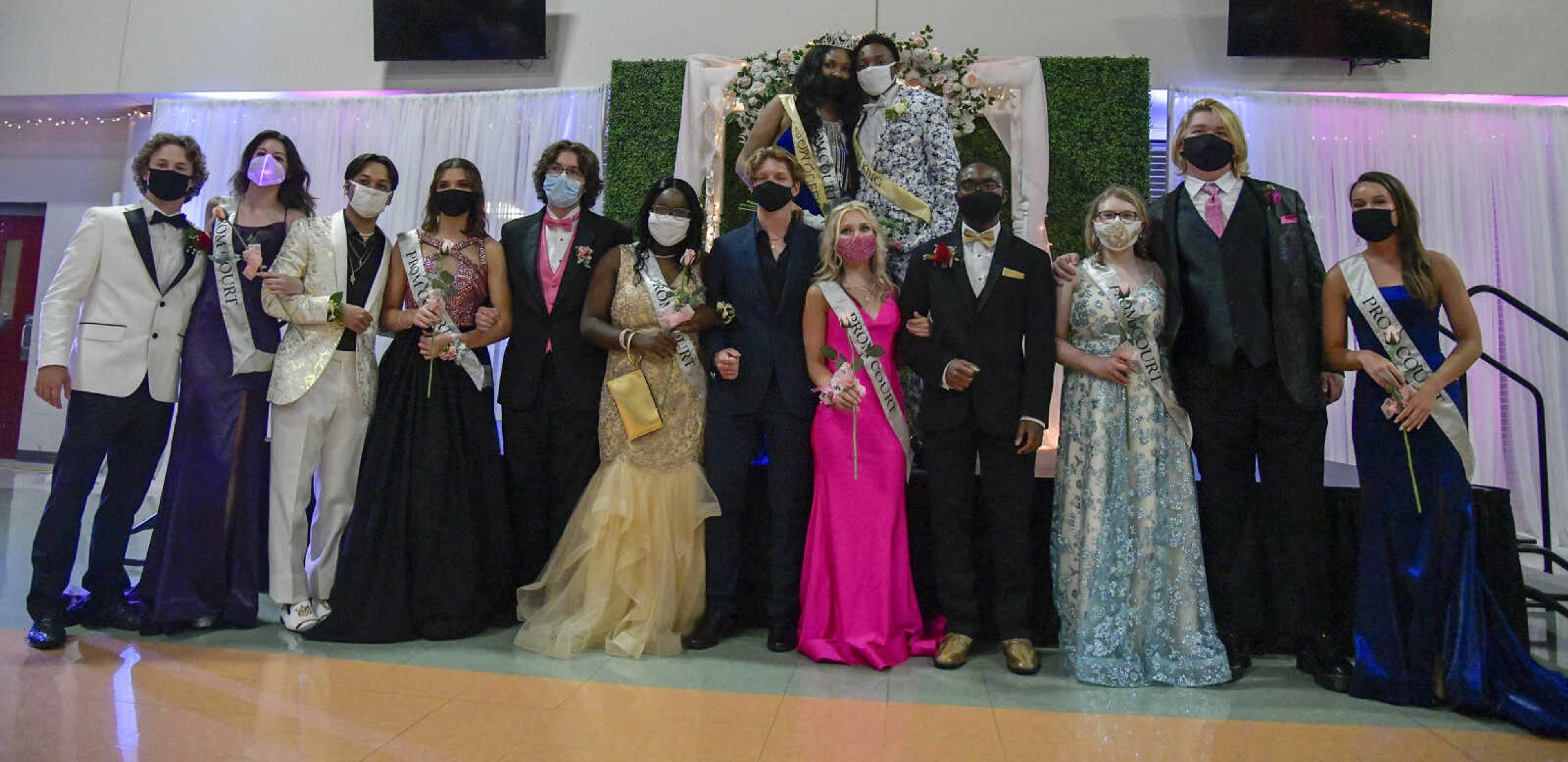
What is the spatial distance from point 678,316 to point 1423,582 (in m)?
2.55

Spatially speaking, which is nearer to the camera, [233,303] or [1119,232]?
[1119,232]

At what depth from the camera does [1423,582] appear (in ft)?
9.77

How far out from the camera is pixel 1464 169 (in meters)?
6.73

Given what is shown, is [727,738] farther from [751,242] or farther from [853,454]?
[751,242]

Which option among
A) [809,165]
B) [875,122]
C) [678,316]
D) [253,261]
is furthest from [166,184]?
[875,122]

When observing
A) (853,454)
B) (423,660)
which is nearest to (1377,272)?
(853,454)

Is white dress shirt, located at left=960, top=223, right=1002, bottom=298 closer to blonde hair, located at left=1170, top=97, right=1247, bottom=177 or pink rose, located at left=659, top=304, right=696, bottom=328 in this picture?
blonde hair, located at left=1170, top=97, right=1247, bottom=177

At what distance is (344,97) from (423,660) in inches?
237

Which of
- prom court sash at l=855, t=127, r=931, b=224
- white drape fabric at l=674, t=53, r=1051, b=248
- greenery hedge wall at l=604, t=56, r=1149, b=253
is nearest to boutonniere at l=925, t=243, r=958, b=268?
prom court sash at l=855, t=127, r=931, b=224

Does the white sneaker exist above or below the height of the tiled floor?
above

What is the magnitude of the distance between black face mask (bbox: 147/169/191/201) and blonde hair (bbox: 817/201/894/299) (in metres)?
2.36

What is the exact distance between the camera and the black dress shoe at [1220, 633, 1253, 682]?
3.16 m

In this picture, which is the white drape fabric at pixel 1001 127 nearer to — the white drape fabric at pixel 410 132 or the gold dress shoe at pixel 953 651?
the white drape fabric at pixel 410 132

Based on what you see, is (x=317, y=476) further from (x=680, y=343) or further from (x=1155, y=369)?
(x=1155, y=369)
